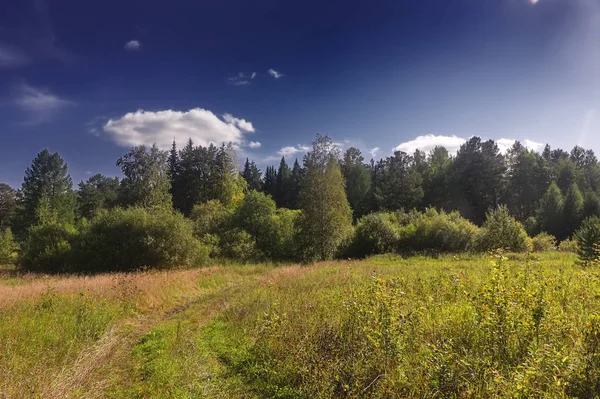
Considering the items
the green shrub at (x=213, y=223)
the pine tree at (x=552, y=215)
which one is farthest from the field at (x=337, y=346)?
the pine tree at (x=552, y=215)

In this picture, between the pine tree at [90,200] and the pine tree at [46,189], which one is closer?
the pine tree at [46,189]

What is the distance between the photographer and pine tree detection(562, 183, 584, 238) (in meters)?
37.8

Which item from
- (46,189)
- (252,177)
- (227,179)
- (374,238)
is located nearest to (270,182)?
(252,177)

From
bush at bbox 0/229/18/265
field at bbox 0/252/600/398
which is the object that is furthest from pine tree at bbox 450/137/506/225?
bush at bbox 0/229/18/265

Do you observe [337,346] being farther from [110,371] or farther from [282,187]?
[282,187]

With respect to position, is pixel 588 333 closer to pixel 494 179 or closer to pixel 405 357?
pixel 405 357

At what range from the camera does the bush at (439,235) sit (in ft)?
87.0

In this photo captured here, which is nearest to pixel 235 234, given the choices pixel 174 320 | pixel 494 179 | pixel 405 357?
pixel 174 320

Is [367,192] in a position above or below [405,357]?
Answer: above

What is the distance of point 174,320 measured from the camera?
9734 millimetres

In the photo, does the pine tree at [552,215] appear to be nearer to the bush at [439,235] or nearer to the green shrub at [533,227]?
the green shrub at [533,227]

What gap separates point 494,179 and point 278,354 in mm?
52469

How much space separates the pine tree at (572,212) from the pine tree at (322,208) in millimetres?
35321

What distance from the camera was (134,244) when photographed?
808 inches
